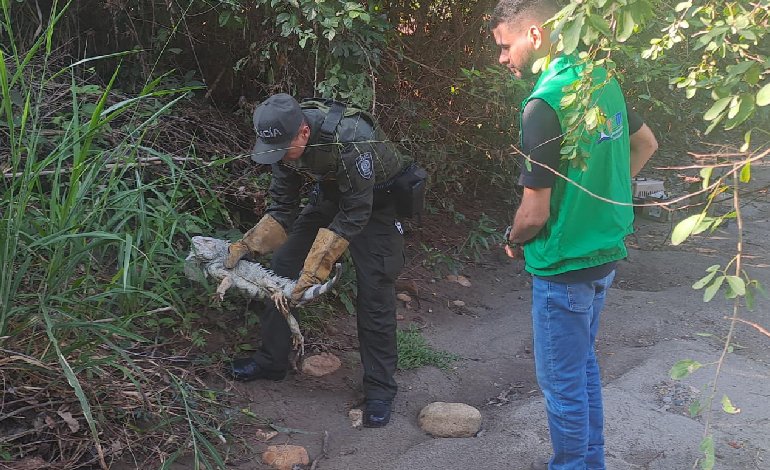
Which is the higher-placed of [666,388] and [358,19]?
[358,19]

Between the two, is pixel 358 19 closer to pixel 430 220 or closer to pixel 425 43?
pixel 425 43

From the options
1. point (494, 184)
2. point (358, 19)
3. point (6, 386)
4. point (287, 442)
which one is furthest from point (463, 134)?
point (6, 386)

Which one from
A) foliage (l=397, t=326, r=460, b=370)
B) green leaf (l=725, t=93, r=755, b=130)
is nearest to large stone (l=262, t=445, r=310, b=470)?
foliage (l=397, t=326, r=460, b=370)

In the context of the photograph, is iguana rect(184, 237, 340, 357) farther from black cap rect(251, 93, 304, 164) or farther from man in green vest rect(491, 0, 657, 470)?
man in green vest rect(491, 0, 657, 470)

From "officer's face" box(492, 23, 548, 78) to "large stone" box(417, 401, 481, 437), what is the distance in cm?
166

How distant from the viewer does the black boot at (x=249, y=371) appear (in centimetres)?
360

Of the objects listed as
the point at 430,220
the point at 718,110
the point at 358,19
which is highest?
the point at 718,110

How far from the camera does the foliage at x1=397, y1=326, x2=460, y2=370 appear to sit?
406 cm

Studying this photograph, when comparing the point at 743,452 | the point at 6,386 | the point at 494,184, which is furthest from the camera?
the point at 494,184

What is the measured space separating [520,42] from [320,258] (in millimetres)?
1265

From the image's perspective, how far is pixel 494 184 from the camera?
636 cm

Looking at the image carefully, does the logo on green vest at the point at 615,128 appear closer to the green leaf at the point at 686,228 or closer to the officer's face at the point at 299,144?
the green leaf at the point at 686,228

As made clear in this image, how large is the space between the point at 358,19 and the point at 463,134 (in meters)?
1.80

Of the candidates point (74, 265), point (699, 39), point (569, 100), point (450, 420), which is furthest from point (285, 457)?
point (699, 39)
